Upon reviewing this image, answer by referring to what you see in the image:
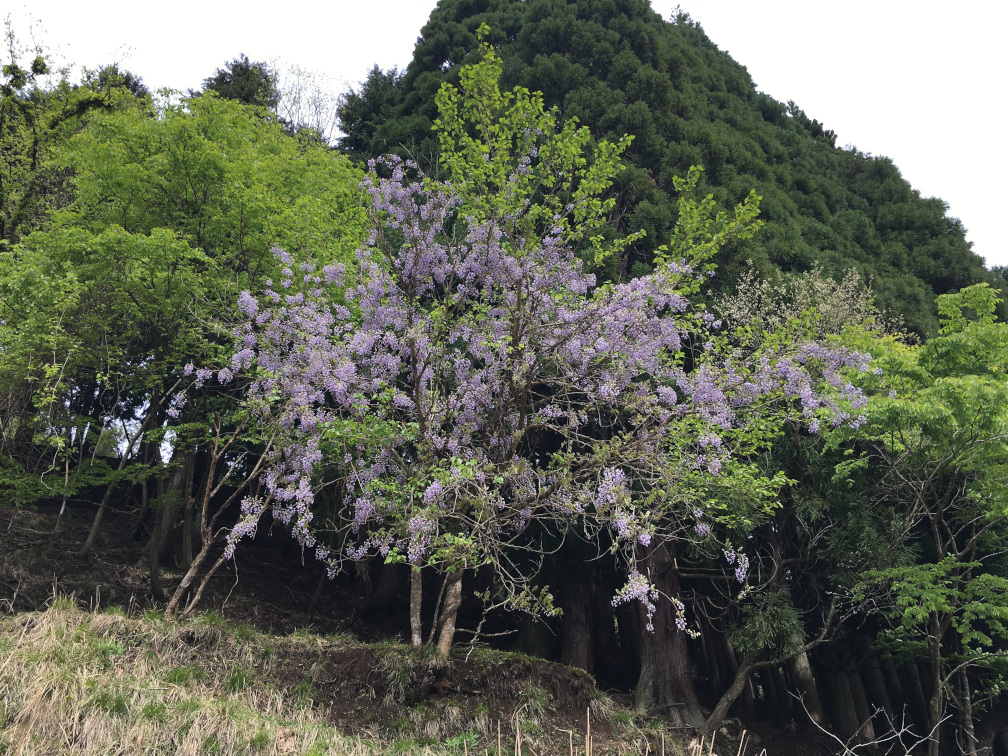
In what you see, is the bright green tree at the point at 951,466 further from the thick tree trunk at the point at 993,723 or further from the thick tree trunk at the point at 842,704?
the thick tree trunk at the point at 842,704

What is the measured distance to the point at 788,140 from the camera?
1972 cm

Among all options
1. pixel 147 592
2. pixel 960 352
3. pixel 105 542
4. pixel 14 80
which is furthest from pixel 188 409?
pixel 960 352

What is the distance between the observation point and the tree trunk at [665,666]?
31.0 feet

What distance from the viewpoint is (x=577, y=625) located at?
1076 centimetres

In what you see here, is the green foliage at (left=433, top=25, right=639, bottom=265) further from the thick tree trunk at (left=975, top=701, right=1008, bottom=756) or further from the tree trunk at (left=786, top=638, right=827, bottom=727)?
the thick tree trunk at (left=975, top=701, right=1008, bottom=756)

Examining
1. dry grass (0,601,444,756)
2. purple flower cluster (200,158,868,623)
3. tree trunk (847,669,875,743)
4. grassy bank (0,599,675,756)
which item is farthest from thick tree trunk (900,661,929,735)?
dry grass (0,601,444,756)

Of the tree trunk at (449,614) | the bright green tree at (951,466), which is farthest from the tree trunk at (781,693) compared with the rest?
the tree trunk at (449,614)

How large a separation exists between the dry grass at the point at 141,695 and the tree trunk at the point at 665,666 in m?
4.72

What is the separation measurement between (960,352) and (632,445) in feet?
16.8

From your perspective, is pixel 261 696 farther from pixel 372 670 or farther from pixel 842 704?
pixel 842 704

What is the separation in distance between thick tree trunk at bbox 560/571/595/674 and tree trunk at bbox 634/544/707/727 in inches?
35.0

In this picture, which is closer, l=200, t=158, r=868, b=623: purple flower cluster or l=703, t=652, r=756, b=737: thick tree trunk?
l=200, t=158, r=868, b=623: purple flower cluster

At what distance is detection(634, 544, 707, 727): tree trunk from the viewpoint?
31.0ft

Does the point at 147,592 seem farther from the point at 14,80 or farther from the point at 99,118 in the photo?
the point at 14,80
